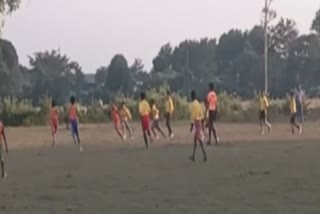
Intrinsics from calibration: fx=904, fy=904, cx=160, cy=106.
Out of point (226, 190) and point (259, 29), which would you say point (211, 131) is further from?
point (259, 29)

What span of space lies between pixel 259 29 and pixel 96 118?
67.1m

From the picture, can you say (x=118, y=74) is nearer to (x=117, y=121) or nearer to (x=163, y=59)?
(x=163, y=59)

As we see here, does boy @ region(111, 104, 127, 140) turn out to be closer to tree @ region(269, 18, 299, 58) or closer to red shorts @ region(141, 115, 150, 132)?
red shorts @ region(141, 115, 150, 132)

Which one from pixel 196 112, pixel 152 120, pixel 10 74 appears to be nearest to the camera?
pixel 196 112

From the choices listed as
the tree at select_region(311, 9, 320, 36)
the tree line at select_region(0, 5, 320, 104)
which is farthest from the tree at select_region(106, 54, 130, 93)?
the tree at select_region(311, 9, 320, 36)

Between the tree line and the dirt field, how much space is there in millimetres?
67359

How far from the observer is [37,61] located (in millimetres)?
120875

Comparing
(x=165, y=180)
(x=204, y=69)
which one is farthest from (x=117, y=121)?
(x=204, y=69)

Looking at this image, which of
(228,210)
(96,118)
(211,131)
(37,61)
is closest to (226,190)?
(228,210)

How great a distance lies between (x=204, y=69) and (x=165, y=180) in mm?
100820

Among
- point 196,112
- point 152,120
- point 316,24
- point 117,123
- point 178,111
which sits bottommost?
point 117,123

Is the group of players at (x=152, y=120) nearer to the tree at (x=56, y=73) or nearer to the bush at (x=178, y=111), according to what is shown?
the bush at (x=178, y=111)

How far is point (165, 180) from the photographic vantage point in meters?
19.7

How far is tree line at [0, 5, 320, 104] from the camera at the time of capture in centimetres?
10606
